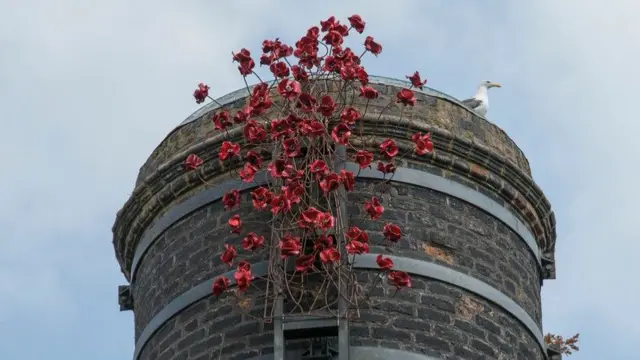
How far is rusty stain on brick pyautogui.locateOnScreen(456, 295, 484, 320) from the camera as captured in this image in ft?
49.7

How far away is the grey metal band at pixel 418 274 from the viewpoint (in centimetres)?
1514

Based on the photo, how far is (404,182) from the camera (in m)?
15.8

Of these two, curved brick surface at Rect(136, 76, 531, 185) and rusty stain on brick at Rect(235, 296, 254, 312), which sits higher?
curved brick surface at Rect(136, 76, 531, 185)

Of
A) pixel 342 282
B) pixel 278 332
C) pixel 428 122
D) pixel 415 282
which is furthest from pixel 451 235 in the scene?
pixel 278 332

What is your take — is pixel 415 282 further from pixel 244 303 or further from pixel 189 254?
pixel 189 254

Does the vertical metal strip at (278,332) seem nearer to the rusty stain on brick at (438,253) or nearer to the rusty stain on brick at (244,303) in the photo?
the rusty stain on brick at (244,303)

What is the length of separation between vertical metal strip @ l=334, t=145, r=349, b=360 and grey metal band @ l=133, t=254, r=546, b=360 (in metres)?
0.33

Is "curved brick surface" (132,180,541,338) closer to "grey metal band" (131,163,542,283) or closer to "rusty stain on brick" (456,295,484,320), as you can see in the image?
"grey metal band" (131,163,542,283)

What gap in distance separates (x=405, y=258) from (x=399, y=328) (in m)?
0.73

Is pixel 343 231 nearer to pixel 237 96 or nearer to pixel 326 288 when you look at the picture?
pixel 326 288

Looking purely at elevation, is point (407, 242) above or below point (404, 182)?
below

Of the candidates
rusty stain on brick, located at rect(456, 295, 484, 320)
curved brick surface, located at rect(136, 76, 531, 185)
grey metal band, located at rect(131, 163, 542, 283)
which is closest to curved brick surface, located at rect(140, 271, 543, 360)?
rusty stain on brick, located at rect(456, 295, 484, 320)

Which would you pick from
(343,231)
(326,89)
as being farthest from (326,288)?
(326,89)

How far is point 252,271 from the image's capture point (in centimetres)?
1515
